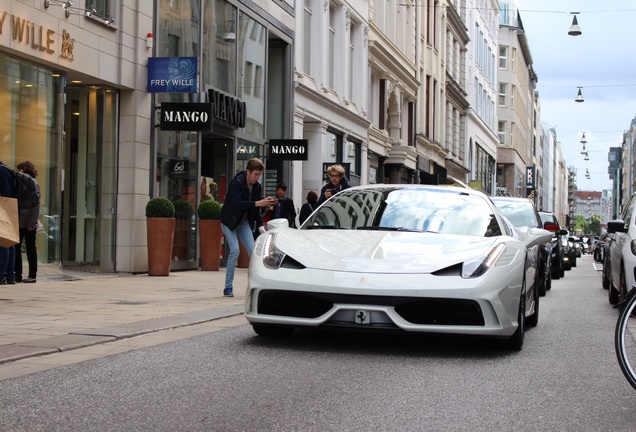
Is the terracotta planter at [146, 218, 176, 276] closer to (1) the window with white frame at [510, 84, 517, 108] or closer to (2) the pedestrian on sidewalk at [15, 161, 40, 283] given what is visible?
(2) the pedestrian on sidewalk at [15, 161, 40, 283]

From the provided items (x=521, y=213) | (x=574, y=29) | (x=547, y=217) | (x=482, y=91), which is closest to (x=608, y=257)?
(x=521, y=213)

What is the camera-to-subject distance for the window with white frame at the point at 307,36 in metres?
28.1

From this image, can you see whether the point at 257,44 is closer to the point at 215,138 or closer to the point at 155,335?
the point at 215,138

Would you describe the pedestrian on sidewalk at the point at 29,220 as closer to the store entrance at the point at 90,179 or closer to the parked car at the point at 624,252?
the store entrance at the point at 90,179

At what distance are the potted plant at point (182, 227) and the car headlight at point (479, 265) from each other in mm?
12012

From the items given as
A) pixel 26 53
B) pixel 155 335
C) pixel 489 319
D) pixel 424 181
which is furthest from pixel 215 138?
pixel 424 181

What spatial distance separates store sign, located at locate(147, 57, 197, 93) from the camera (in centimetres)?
1683

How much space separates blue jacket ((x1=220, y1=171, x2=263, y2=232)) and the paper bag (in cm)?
264

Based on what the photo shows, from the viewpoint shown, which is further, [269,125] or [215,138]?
[269,125]

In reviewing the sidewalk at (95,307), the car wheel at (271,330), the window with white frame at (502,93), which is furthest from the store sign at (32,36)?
the window with white frame at (502,93)

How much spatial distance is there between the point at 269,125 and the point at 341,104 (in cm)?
569

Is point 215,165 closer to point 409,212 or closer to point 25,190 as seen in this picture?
point 25,190

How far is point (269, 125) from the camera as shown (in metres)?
25.5

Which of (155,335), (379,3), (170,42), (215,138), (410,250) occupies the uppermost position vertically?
(379,3)
